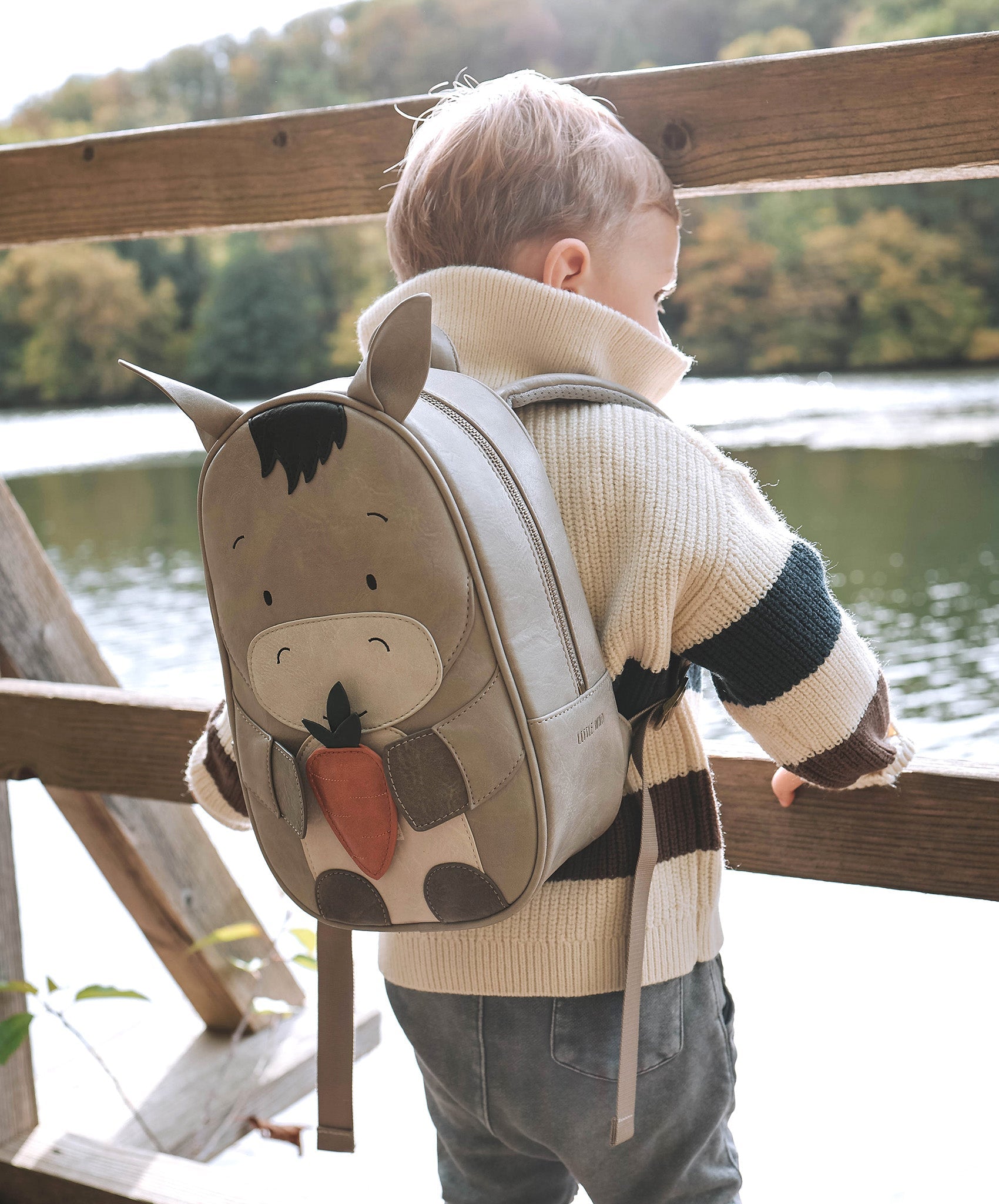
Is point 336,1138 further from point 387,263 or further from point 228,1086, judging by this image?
point 387,263

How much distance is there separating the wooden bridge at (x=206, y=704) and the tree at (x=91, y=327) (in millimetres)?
10708

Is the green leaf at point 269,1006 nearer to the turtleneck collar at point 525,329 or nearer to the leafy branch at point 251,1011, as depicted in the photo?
the leafy branch at point 251,1011

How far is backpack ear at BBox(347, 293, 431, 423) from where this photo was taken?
19.9 inches

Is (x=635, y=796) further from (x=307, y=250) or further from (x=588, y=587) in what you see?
(x=307, y=250)

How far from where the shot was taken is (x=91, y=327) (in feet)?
38.4

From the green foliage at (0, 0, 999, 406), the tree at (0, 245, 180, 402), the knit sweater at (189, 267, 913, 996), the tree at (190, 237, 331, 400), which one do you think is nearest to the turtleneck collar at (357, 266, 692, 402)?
the knit sweater at (189, 267, 913, 996)

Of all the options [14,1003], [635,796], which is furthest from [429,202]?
[14,1003]

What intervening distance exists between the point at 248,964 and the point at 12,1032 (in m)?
0.45

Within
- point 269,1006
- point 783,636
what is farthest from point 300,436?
point 269,1006

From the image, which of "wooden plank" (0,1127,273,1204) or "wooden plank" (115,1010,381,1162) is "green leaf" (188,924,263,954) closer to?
"wooden plank" (115,1010,381,1162)

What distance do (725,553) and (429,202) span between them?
0.31m

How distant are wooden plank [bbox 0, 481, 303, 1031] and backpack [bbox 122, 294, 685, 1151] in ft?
2.58

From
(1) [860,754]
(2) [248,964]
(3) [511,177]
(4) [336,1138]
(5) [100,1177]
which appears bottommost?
(2) [248,964]

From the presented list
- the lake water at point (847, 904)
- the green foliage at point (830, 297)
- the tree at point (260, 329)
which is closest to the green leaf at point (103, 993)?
the lake water at point (847, 904)
